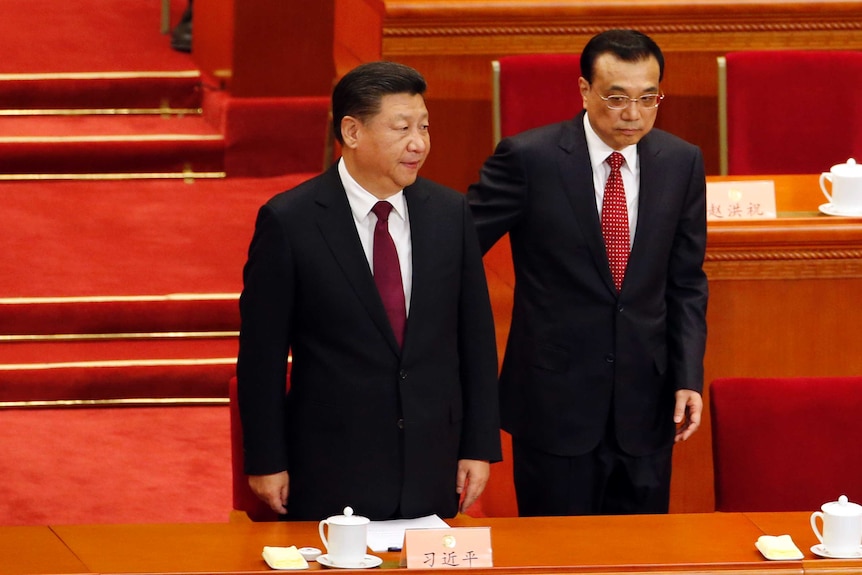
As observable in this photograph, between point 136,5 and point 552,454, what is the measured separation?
4.21 meters

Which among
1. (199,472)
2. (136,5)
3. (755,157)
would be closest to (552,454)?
(199,472)

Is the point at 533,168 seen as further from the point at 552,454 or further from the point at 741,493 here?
the point at 741,493

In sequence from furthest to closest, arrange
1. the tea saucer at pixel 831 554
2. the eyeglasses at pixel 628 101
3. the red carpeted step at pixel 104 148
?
1. the red carpeted step at pixel 104 148
2. the eyeglasses at pixel 628 101
3. the tea saucer at pixel 831 554

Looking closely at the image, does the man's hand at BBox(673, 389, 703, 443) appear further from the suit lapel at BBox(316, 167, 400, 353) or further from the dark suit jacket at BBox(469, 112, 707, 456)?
the suit lapel at BBox(316, 167, 400, 353)

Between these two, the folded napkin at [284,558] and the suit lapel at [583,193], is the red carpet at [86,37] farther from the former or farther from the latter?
the folded napkin at [284,558]

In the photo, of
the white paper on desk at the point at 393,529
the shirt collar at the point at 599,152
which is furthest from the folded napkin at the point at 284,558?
the shirt collar at the point at 599,152

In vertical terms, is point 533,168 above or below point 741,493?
above

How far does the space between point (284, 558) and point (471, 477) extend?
17.8 inches

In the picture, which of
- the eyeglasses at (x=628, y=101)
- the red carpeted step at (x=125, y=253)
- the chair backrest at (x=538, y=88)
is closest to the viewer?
the eyeglasses at (x=628, y=101)

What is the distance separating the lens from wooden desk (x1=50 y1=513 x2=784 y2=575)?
2.01m

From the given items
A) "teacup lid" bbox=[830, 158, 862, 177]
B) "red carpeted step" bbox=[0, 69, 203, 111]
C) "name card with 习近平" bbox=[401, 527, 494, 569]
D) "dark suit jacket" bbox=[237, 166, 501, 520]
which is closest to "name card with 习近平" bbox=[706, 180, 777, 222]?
"teacup lid" bbox=[830, 158, 862, 177]

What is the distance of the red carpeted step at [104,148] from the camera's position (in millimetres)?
4992

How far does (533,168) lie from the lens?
2580mm

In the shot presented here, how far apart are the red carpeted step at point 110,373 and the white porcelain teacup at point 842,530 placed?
2.18m
